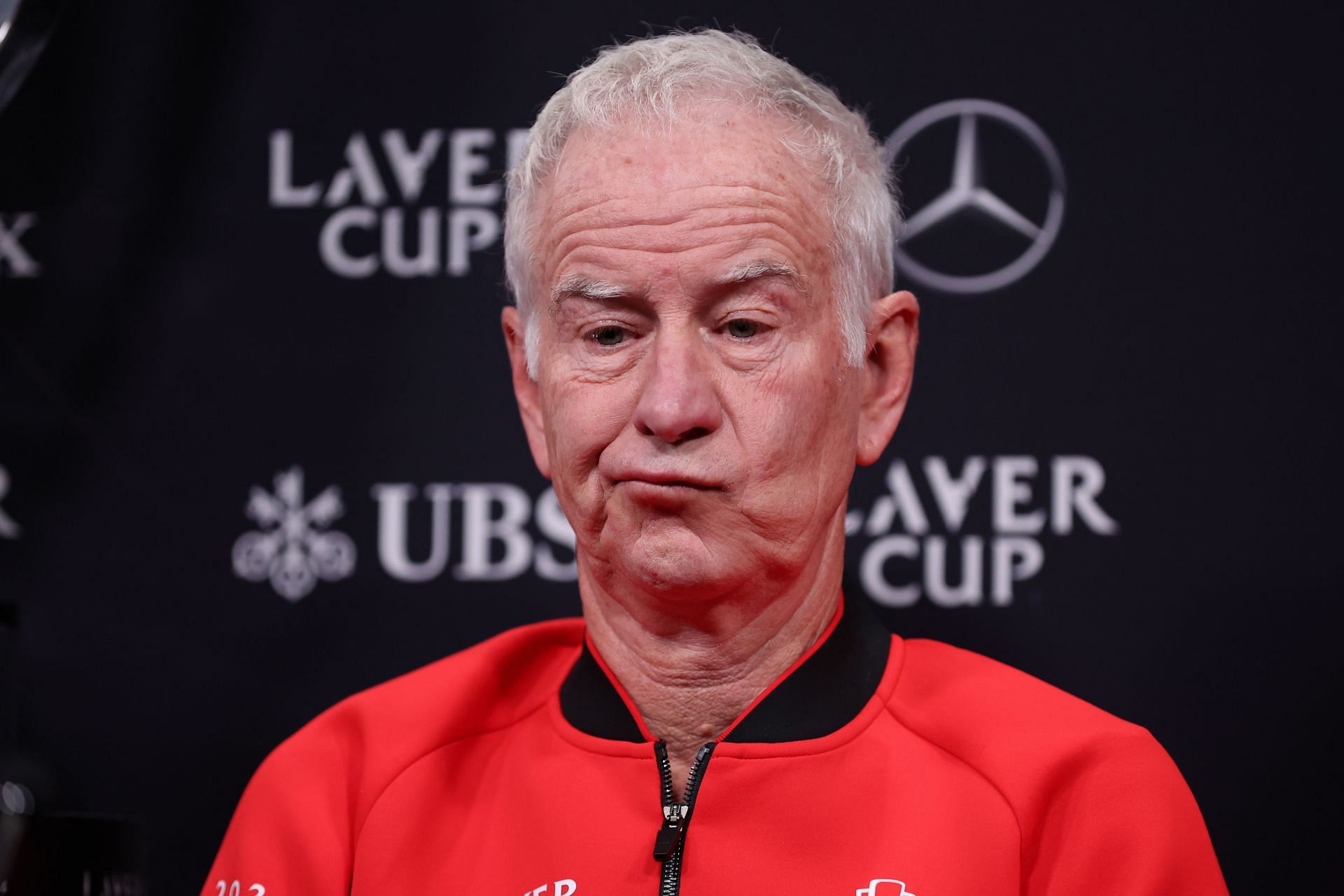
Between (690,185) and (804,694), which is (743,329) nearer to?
(690,185)

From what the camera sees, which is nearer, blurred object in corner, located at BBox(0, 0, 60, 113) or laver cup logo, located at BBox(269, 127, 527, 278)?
blurred object in corner, located at BBox(0, 0, 60, 113)

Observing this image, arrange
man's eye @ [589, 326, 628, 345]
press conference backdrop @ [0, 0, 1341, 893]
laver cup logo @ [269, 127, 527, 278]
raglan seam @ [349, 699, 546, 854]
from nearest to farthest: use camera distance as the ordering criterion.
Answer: man's eye @ [589, 326, 628, 345] → raglan seam @ [349, 699, 546, 854] → press conference backdrop @ [0, 0, 1341, 893] → laver cup logo @ [269, 127, 527, 278]

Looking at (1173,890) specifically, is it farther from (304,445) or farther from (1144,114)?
(304,445)

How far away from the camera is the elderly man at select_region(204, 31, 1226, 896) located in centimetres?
139

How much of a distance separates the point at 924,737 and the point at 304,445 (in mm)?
1118

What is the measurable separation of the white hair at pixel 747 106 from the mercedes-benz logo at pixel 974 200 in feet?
1.64

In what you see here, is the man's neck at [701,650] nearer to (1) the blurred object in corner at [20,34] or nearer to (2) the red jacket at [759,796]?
(2) the red jacket at [759,796]

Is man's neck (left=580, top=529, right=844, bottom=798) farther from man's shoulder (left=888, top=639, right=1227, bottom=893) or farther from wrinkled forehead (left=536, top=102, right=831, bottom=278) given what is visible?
wrinkled forehead (left=536, top=102, right=831, bottom=278)

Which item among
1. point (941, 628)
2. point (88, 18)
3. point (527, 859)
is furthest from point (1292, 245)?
point (88, 18)

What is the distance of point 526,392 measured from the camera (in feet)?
5.34

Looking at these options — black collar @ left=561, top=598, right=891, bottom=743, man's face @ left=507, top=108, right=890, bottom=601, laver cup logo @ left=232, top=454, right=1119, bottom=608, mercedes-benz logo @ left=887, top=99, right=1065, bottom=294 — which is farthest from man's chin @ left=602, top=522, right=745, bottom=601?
mercedes-benz logo @ left=887, top=99, right=1065, bottom=294

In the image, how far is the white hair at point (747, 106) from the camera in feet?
4.83

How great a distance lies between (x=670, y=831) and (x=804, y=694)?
0.21 m

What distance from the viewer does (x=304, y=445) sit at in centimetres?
216
